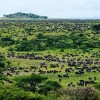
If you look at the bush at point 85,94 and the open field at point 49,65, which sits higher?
the bush at point 85,94

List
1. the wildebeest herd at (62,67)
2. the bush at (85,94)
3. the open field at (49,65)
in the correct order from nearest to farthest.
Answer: the bush at (85,94) < the open field at (49,65) < the wildebeest herd at (62,67)

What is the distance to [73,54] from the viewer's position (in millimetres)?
86500

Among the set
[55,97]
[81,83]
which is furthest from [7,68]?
[55,97]

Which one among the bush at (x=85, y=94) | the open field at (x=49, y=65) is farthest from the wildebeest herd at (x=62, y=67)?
the bush at (x=85, y=94)

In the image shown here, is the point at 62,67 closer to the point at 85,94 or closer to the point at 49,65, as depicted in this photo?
the point at 49,65

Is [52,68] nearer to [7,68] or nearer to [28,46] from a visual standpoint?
[7,68]

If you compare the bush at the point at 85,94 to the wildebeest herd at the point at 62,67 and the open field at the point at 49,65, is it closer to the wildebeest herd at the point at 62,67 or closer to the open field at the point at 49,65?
the open field at the point at 49,65

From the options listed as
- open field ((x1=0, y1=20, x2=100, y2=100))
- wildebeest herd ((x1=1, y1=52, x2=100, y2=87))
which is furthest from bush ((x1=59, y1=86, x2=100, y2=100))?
wildebeest herd ((x1=1, y1=52, x2=100, y2=87))

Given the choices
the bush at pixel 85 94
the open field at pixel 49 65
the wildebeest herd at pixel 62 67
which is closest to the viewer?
the bush at pixel 85 94

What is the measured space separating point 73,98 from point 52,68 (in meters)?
30.8

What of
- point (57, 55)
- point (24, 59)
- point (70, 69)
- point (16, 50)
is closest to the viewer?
point (70, 69)

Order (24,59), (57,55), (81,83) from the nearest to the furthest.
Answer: (81,83), (24,59), (57,55)

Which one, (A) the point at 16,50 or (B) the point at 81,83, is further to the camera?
(A) the point at 16,50

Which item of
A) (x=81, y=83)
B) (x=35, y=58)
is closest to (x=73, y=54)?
(x=35, y=58)
